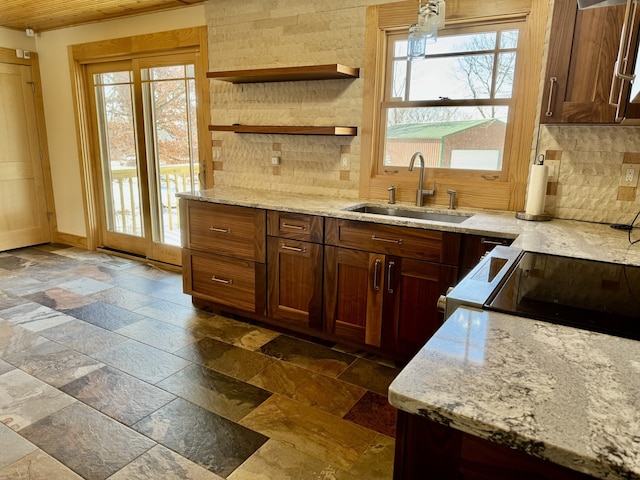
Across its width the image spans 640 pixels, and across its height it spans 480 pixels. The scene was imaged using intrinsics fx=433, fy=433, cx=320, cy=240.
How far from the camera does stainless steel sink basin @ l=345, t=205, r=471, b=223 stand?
9.11 ft

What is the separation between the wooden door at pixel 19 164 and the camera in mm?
4914

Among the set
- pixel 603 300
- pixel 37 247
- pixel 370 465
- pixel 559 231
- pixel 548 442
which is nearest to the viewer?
pixel 548 442

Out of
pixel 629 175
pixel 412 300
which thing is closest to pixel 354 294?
pixel 412 300

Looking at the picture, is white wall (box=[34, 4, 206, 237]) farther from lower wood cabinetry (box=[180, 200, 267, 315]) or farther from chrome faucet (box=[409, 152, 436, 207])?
chrome faucet (box=[409, 152, 436, 207])

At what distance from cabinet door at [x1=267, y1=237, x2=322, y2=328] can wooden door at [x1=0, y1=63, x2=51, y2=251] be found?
3.90 m

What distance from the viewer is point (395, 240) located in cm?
251

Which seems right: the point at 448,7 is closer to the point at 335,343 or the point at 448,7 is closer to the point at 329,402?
the point at 335,343

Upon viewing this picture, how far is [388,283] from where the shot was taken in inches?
101

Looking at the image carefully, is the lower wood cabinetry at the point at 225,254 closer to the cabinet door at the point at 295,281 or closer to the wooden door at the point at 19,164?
the cabinet door at the point at 295,281

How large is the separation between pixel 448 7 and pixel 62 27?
4.27 meters

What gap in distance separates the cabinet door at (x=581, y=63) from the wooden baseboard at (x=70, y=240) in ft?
16.8

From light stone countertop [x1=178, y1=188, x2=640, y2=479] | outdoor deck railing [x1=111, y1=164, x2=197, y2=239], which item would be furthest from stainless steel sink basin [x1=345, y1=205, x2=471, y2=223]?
outdoor deck railing [x1=111, y1=164, x2=197, y2=239]

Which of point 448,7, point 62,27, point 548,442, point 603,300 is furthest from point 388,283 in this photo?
point 62,27

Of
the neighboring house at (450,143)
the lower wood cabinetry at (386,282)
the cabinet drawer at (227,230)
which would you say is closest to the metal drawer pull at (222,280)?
the cabinet drawer at (227,230)
